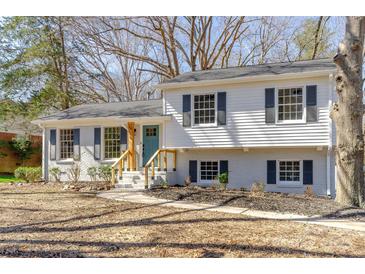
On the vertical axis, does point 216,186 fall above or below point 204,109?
below

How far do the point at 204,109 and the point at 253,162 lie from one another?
2705 mm

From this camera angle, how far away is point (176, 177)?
13.0m

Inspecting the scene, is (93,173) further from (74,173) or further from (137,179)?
(137,179)

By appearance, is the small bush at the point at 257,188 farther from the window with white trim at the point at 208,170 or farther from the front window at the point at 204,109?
the front window at the point at 204,109

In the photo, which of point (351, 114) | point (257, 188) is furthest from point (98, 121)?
point (351, 114)

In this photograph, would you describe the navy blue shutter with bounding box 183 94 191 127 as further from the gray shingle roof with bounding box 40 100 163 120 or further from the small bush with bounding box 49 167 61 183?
the small bush with bounding box 49 167 61 183

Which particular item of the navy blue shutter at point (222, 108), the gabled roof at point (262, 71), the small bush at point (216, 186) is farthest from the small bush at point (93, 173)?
the navy blue shutter at point (222, 108)

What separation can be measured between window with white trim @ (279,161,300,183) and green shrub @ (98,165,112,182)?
687 centimetres

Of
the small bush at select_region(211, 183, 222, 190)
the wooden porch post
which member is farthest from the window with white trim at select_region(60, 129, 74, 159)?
the small bush at select_region(211, 183, 222, 190)

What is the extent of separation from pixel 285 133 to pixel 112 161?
736 cm

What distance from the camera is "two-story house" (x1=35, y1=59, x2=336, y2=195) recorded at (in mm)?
10867

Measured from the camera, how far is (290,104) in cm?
1117

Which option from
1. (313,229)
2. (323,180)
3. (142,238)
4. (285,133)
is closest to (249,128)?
(285,133)

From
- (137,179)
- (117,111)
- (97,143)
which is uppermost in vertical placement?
(117,111)
